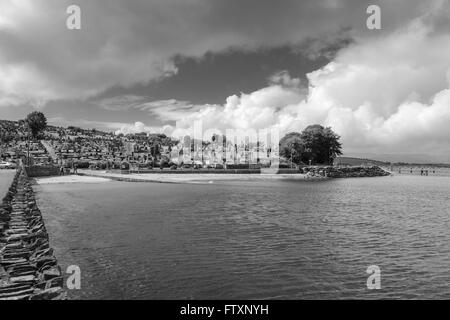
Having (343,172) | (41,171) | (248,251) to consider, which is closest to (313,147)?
(343,172)

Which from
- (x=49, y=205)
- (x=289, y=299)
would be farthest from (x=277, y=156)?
(x=289, y=299)

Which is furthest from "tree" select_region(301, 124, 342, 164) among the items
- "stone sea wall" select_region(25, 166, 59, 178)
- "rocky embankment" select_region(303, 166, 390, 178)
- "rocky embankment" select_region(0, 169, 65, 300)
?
"rocky embankment" select_region(0, 169, 65, 300)

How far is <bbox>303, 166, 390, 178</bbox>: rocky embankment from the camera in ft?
479

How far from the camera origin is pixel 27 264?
18875 millimetres

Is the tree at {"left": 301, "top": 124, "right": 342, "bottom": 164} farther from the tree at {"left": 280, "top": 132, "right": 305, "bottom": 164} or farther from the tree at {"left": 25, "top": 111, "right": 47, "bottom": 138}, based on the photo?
the tree at {"left": 25, "top": 111, "right": 47, "bottom": 138}

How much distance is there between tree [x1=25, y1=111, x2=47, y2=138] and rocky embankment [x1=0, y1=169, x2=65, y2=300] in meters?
179

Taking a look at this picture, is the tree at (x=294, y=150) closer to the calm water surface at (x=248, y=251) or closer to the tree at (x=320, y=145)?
the tree at (x=320, y=145)

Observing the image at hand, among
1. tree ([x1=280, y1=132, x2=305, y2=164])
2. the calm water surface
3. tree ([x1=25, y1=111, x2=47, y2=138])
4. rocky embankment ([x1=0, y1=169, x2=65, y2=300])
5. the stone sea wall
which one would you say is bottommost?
the calm water surface

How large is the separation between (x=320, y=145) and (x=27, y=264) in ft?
528

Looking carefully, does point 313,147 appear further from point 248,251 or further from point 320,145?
point 248,251

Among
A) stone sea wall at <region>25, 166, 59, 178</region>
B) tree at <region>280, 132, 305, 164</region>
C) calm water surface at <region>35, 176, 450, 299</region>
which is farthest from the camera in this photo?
tree at <region>280, 132, 305, 164</region>

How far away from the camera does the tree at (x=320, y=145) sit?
166 meters
